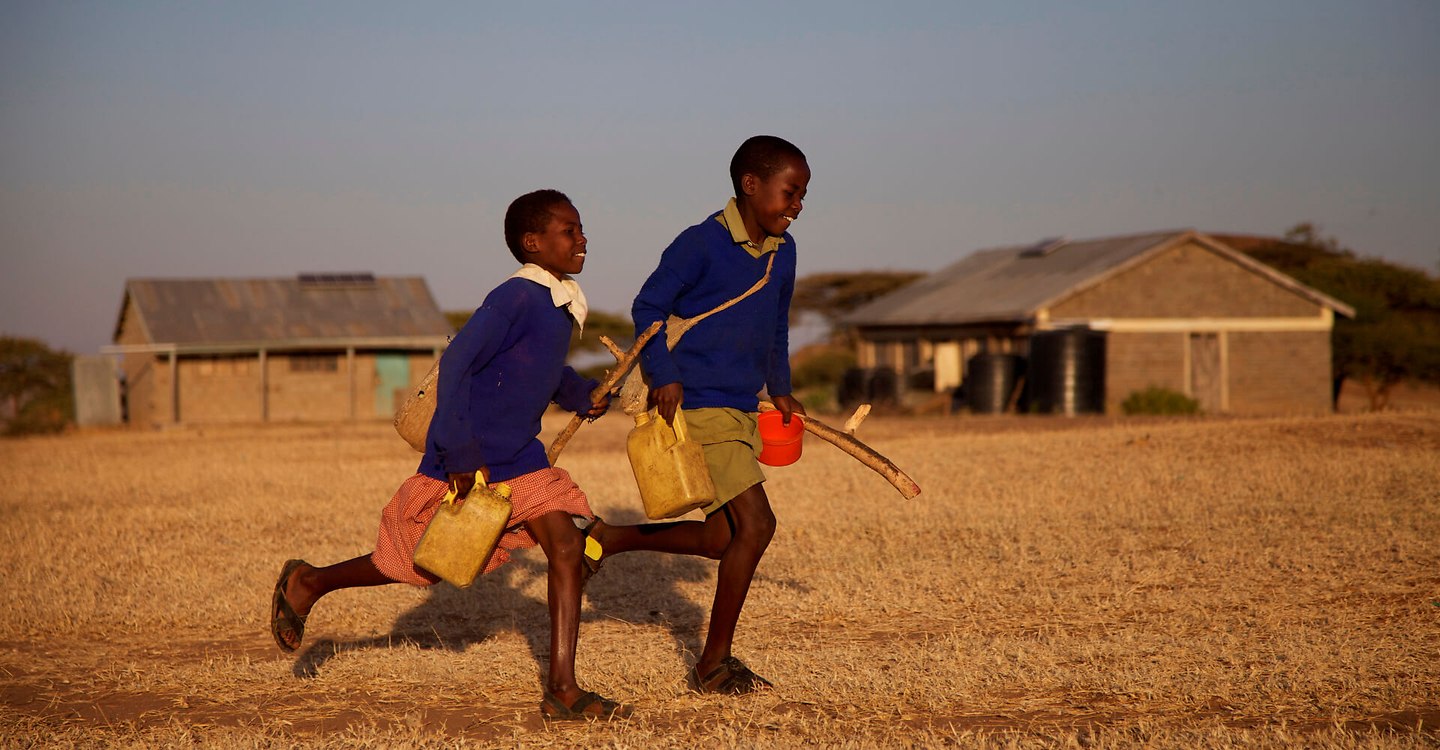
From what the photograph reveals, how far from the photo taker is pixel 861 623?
6402 millimetres

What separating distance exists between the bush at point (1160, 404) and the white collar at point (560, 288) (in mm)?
20617

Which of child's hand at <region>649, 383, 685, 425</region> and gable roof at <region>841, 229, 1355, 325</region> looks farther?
gable roof at <region>841, 229, 1355, 325</region>

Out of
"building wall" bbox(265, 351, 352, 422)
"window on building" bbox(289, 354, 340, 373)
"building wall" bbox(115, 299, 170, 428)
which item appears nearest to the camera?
"building wall" bbox(115, 299, 170, 428)

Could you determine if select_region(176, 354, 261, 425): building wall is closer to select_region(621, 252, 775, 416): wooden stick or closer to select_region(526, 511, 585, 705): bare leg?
select_region(621, 252, 775, 416): wooden stick

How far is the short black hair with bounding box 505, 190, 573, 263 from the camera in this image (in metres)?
4.83

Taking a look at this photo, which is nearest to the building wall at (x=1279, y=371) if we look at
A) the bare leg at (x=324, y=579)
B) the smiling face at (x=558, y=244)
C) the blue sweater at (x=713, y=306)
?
the blue sweater at (x=713, y=306)

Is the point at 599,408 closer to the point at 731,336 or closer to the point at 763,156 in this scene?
the point at 731,336

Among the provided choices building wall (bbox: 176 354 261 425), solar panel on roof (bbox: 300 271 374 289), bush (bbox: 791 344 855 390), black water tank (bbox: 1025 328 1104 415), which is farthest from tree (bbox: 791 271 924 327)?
black water tank (bbox: 1025 328 1104 415)

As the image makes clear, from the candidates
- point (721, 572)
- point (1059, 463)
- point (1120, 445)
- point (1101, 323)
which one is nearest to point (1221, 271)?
point (1101, 323)

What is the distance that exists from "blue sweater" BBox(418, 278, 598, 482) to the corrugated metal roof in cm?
2351

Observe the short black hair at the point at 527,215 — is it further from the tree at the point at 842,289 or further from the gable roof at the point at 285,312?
the tree at the point at 842,289

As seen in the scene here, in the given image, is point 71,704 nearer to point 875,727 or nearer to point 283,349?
point 875,727

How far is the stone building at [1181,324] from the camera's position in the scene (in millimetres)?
27625

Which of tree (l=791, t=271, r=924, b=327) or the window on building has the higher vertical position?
tree (l=791, t=271, r=924, b=327)
